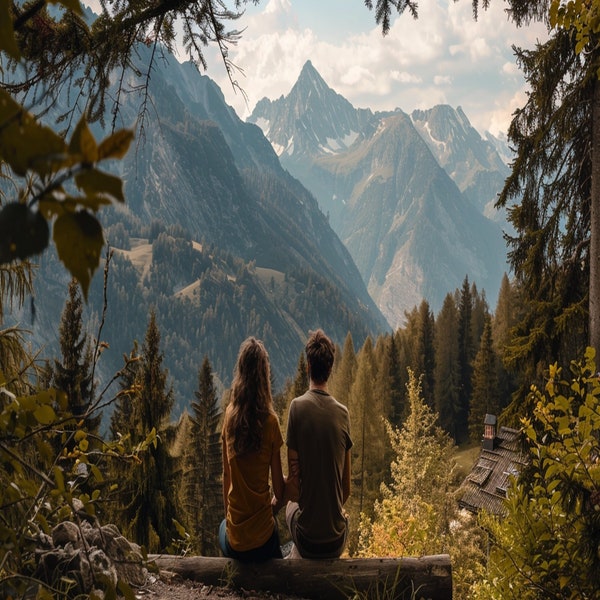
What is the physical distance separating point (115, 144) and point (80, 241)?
0.10m

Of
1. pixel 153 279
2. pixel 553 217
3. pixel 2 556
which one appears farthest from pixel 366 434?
pixel 153 279

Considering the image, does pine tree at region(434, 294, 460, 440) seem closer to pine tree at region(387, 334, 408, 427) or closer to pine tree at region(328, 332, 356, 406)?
pine tree at region(387, 334, 408, 427)

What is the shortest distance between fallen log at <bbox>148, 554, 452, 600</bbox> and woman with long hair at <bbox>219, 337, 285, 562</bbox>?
0.12m

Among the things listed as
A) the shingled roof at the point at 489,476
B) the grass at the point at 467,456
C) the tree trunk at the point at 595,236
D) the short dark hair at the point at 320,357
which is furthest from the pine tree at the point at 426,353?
the short dark hair at the point at 320,357

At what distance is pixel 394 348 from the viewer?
48812 mm

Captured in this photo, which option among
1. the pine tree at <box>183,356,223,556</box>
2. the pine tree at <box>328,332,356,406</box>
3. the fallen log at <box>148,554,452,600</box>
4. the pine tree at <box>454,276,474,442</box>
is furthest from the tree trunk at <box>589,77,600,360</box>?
the pine tree at <box>454,276,474,442</box>

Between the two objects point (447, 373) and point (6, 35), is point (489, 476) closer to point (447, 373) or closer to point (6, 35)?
point (447, 373)

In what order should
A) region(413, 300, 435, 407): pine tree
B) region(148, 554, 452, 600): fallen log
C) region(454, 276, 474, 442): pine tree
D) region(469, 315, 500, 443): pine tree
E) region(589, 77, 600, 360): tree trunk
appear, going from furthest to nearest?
1. region(454, 276, 474, 442): pine tree
2. region(413, 300, 435, 407): pine tree
3. region(469, 315, 500, 443): pine tree
4. region(589, 77, 600, 360): tree trunk
5. region(148, 554, 452, 600): fallen log

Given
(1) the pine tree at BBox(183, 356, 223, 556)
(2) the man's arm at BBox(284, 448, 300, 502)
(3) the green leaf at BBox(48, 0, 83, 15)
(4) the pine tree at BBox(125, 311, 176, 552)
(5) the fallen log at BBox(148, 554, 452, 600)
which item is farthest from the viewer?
(1) the pine tree at BBox(183, 356, 223, 556)

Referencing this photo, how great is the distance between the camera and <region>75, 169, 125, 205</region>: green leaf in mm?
507

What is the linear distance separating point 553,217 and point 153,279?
190404 mm

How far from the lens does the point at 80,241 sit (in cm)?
55

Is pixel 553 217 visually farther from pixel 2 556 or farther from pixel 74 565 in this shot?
pixel 2 556

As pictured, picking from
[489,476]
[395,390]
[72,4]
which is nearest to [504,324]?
[395,390]
